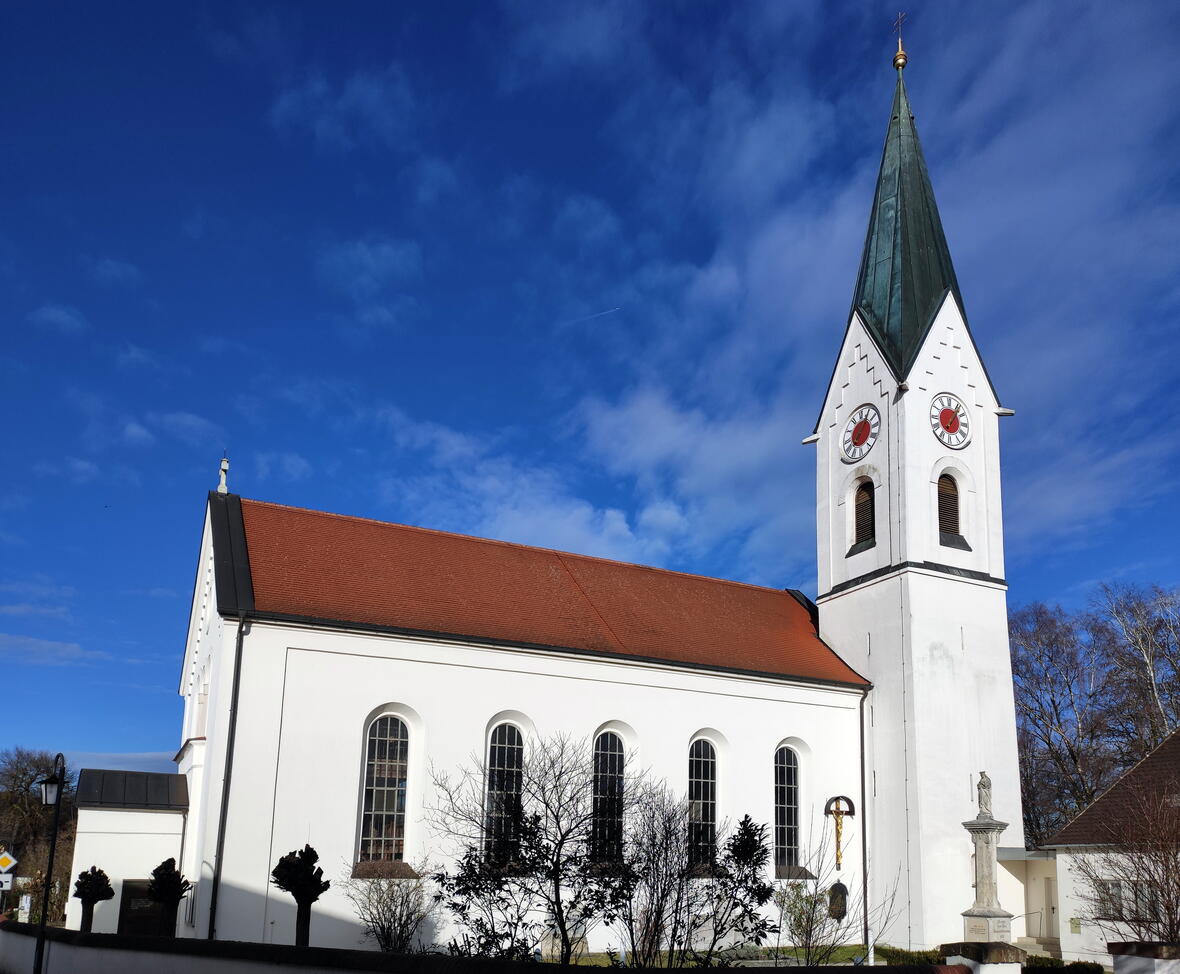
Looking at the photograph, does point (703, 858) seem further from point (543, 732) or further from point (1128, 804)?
point (1128, 804)

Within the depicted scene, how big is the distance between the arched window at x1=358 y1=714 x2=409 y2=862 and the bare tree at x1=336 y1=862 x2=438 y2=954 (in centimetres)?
66

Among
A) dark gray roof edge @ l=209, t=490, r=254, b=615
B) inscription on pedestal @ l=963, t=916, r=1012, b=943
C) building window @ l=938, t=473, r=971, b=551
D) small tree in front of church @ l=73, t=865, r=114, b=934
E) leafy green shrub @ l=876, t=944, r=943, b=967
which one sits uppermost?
building window @ l=938, t=473, r=971, b=551

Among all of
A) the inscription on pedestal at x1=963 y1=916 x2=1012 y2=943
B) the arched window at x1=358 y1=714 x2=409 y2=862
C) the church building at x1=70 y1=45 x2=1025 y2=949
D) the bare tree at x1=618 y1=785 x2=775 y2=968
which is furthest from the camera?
the inscription on pedestal at x1=963 y1=916 x2=1012 y2=943

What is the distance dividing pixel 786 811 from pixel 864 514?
9465mm

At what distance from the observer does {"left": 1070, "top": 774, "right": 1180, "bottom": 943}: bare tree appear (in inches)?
795

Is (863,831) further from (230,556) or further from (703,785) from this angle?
(230,556)

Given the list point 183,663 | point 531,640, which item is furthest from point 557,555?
point 183,663

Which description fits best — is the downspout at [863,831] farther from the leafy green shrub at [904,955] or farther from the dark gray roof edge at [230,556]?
the dark gray roof edge at [230,556]

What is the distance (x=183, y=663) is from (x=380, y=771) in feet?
40.5

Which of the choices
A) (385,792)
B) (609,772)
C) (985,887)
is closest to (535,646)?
(609,772)

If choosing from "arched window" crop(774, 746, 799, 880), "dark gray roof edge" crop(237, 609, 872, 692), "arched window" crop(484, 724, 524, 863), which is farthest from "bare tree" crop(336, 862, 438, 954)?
"arched window" crop(774, 746, 799, 880)

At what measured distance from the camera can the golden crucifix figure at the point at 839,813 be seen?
2800 centimetres

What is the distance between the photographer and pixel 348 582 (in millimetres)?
24797

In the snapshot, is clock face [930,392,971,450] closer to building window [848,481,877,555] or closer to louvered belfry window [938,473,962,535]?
louvered belfry window [938,473,962,535]
